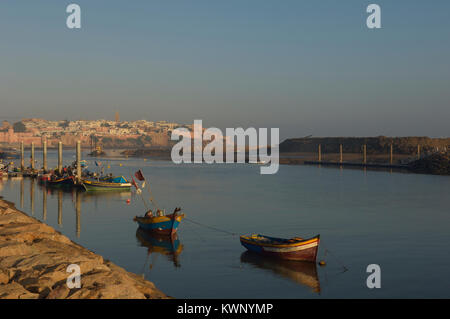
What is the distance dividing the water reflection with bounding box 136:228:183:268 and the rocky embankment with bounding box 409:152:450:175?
70.7m

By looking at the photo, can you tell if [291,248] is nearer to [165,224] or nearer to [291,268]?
[291,268]

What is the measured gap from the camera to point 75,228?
32.7 meters

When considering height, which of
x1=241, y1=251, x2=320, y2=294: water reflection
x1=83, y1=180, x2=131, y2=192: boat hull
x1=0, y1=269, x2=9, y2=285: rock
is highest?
x1=83, y1=180, x2=131, y2=192: boat hull

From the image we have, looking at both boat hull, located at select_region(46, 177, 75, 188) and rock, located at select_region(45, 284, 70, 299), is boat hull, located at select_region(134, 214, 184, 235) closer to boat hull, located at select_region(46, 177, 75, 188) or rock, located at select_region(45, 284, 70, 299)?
rock, located at select_region(45, 284, 70, 299)

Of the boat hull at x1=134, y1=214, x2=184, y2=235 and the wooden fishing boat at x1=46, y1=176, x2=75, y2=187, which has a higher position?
the wooden fishing boat at x1=46, y1=176, x2=75, y2=187

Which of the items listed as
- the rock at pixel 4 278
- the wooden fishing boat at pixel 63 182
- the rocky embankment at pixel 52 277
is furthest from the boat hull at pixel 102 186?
the rock at pixel 4 278

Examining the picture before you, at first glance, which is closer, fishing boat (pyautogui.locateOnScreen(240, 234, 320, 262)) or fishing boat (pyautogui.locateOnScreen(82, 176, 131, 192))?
fishing boat (pyautogui.locateOnScreen(240, 234, 320, 262))

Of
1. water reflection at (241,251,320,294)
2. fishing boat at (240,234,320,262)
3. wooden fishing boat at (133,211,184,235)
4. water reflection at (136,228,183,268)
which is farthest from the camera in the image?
wooden fishing boat at (133,211,184,235)

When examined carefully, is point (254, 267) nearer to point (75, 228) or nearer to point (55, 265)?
point (55, 265)

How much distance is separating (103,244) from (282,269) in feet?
34.1

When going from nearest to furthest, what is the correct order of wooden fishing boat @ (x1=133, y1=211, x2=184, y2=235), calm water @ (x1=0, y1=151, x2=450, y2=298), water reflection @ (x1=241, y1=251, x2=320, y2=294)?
calm water @ (x1=0, y1=151, x2=450, y2=298) < water reflection @ (x1=241, y1=251, x2=320, y2=294) < wooden fishing boat @ (x1=133, y1=211, x2=184, y2=235)

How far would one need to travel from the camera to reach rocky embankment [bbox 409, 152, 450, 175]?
3488 inches

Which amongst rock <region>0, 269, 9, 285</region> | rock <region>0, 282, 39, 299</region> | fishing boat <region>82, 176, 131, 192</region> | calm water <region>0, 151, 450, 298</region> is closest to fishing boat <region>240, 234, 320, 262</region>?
calm water <region>0, 151, 450, 298</region>

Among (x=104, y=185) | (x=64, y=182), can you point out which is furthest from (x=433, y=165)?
(x=64, y=182)
